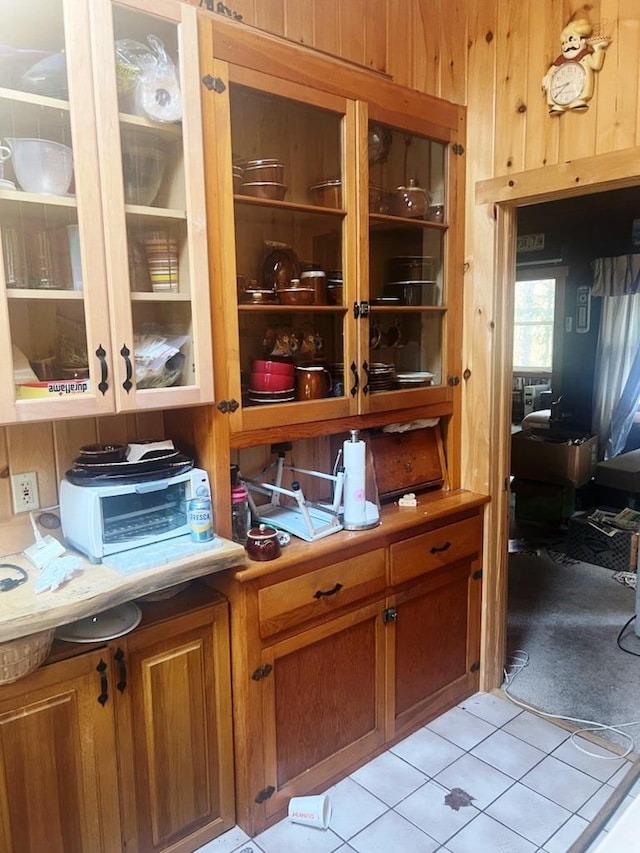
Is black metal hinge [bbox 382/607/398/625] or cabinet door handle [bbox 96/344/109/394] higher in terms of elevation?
cabinet door handle [bbox 96/344/109/394]

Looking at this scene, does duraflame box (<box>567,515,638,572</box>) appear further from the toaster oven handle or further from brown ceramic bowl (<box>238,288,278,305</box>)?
the toaster oven handle

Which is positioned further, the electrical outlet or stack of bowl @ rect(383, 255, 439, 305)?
stack of bowl @ rect(383, 255, 439, 305)

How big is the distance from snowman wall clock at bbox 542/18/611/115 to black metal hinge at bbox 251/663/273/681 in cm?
208

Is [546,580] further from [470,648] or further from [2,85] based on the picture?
[2,85]

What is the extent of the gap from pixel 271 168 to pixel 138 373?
0.83m

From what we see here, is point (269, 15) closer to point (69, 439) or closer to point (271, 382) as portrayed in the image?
point (271, 382)

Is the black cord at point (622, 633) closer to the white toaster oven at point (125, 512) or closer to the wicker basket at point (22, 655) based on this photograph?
the white toaster oven at point (125, 512)

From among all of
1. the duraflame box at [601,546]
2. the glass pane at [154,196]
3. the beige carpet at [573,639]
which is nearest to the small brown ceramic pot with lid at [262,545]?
the glass pane at [154,196]

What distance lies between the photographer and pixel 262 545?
6.25ft

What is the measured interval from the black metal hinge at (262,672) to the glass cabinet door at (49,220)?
93cm

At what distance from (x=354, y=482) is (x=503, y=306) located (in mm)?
958

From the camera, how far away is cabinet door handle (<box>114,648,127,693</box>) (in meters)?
1.65

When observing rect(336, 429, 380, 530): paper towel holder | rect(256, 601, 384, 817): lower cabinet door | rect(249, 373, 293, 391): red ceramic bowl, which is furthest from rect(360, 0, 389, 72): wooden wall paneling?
rect(256, 601, 384, 817): lower cabinet door

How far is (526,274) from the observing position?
5703 millimetres
